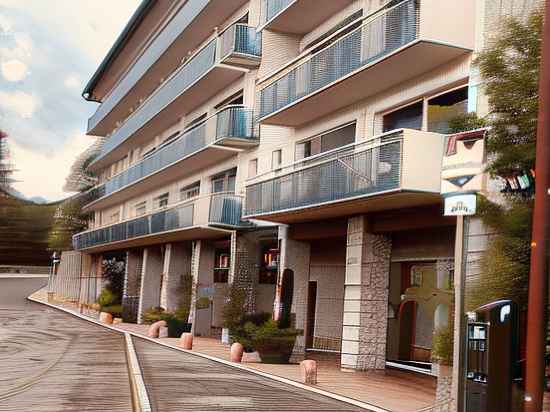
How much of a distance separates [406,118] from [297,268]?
6.46 meters

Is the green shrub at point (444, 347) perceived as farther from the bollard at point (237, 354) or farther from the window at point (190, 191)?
the window at point (190, 191)

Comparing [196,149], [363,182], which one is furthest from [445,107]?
[196,149]

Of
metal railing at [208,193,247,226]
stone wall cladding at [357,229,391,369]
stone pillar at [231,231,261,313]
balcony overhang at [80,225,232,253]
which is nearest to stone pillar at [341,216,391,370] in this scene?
stone wall cladding at [357,229,391,369]

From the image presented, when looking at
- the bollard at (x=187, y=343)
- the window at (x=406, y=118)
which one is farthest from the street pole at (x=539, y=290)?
the bollard at (x=187, y=343)

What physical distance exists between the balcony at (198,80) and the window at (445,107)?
37.6 ft

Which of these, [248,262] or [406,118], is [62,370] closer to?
[406,118]

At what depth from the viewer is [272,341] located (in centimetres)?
1925

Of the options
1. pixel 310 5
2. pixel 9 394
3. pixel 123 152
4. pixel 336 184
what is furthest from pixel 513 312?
pixel 123 152

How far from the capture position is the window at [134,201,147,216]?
142ft

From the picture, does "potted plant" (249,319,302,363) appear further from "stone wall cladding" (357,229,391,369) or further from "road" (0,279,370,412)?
"stone wall cladding" (357,229,391,369)

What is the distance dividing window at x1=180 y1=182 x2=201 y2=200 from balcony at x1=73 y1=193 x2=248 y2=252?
172 cm

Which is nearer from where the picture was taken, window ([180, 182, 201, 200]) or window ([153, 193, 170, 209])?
window ([180, 182, 201, 200])

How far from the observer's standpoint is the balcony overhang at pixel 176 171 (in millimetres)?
28888

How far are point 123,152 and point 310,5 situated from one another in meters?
30.8
